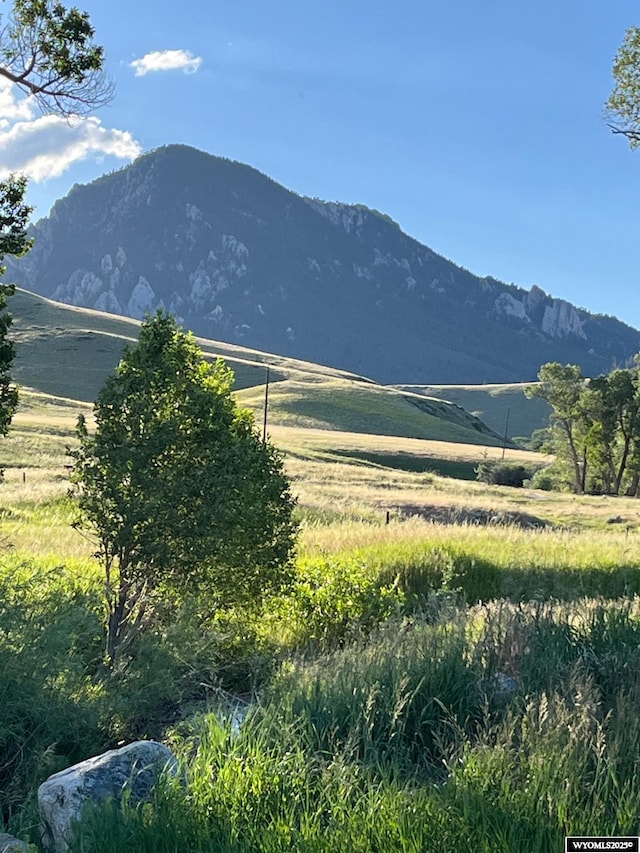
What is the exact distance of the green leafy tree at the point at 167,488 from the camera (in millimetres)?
8539

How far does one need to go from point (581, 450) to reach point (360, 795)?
5993 cm

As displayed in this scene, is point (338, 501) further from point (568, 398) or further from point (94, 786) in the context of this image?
point (568, 398)

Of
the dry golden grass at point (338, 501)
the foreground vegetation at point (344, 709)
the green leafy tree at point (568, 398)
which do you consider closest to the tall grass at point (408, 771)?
the foreground vegetation at point (344, 709)

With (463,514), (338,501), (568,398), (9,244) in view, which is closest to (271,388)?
(568,398)

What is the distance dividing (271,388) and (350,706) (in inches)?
5169

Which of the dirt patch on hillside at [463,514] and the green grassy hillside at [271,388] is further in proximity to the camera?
the green grassy hillside at [271,388]

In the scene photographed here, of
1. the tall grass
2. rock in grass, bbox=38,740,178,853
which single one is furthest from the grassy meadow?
rock in grass, bbox=38,740,178,853

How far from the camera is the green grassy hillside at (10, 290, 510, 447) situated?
115 meters

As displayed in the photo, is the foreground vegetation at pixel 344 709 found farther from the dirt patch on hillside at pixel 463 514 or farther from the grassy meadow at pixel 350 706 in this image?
the dirt patch on hillside at pixel 463 514

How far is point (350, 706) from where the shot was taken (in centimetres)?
496

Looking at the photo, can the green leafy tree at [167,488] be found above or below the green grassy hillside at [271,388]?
below

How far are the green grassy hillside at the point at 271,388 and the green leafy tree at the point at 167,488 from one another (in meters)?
89.5

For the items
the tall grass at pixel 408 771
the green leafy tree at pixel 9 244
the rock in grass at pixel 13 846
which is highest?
the green leafy tree at pixel 9 244

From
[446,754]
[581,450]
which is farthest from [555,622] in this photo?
[581,450]
